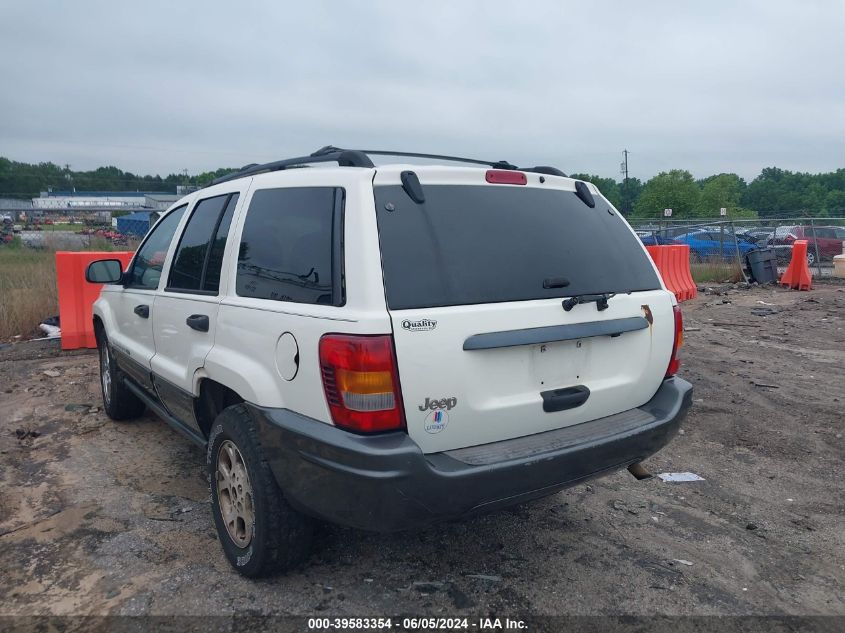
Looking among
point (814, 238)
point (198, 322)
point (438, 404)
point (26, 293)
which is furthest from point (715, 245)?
point (438, 404)

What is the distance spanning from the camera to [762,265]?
15656 millimetres

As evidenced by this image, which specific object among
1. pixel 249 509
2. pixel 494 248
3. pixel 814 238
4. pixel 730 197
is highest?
pixel 730 197

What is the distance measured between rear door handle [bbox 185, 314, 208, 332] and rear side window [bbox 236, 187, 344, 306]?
34 cm

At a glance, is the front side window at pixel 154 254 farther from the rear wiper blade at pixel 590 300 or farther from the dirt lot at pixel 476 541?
the rear wiper blade at pixel 590 300

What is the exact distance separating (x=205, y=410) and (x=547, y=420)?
1.87 m

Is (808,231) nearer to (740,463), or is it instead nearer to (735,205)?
(740,463)

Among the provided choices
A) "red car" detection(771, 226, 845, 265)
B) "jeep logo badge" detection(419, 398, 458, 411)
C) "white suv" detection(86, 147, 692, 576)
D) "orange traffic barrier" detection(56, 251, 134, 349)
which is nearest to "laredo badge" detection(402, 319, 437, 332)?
"white suv" detection(86, 147, 692, 576)

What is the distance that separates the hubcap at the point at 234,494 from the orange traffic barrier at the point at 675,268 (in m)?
10.6

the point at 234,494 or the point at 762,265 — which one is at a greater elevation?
the point at 762,265

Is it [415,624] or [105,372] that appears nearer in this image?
[415,624]

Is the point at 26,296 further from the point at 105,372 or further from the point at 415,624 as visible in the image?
the point at 415,624

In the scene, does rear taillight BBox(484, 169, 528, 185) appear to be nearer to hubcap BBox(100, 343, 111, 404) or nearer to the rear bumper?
the rear bumper

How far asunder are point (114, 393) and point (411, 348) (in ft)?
12.5

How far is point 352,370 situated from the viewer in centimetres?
236
